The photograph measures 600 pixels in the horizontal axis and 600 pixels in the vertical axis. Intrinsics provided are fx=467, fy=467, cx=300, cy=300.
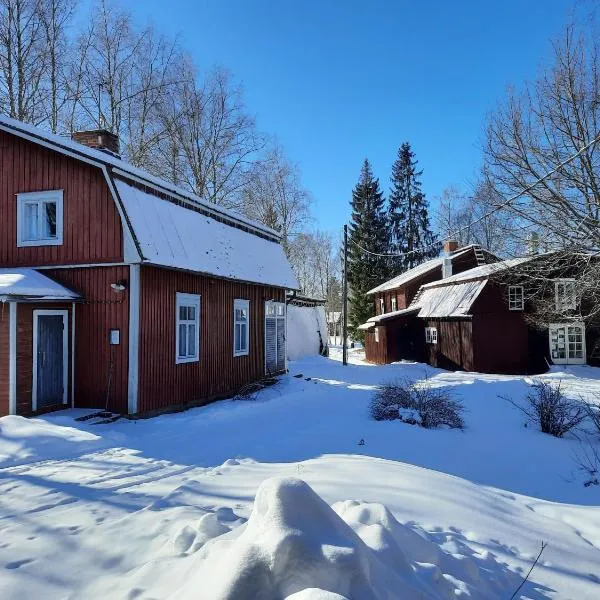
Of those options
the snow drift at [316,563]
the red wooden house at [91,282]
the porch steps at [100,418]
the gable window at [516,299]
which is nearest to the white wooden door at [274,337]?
the red wooden house at [91,282]

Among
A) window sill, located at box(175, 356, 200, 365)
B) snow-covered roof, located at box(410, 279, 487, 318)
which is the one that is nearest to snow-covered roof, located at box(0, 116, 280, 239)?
window sill, located at box(175, 356, 200, 365)

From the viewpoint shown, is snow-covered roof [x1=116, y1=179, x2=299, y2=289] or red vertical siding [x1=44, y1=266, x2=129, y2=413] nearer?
red vertical siding [x1=44, y1=266, x2=129, y2=413]

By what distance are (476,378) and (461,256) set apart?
45.6 ft

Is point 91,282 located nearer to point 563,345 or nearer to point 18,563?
point 18,563

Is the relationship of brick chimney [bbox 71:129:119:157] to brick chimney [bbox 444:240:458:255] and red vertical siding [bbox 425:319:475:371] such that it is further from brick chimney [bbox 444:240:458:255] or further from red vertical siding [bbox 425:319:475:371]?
brick chimney [bbox 444:240:458:255]

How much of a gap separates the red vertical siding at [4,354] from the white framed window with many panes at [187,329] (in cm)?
357

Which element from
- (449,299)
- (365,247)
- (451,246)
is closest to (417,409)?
(449,299)

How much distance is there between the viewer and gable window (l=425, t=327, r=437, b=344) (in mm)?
24531

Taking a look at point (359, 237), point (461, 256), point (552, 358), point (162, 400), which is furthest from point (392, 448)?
point (359, 237)

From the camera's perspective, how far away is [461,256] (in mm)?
30688

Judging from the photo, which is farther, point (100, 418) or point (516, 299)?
point (516, 299)

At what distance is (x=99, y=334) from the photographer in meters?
10.3

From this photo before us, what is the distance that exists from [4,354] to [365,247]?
115 feet

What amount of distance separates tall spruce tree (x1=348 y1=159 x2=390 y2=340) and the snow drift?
36.6 m
